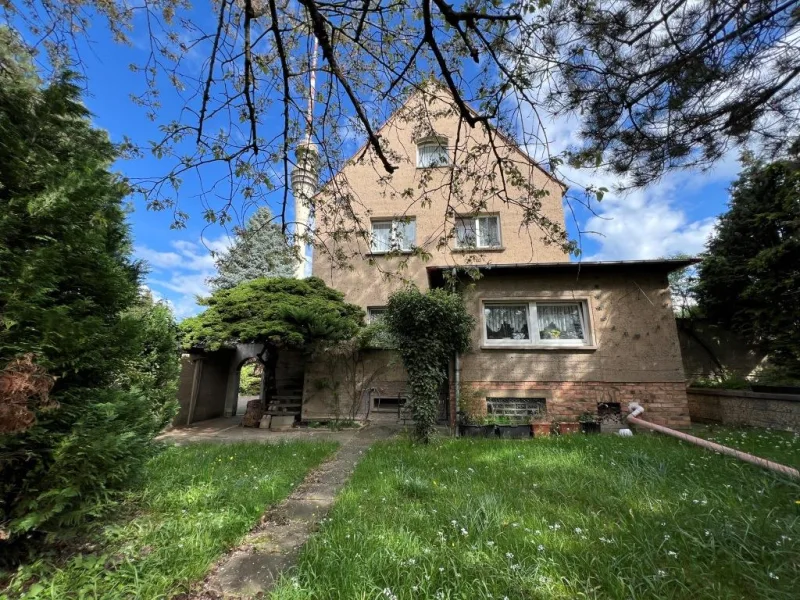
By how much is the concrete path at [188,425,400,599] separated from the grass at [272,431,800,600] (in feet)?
0.57

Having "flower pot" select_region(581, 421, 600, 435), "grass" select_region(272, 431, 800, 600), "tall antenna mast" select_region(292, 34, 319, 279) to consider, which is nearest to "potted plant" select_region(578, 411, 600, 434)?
"flower pot" select_region(581, 421, 600, 435)

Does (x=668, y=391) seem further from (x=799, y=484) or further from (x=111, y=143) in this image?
(x=111, y=143)

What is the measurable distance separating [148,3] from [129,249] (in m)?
2.43

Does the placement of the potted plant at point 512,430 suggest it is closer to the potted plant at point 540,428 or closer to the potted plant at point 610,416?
the potted plant at point 540,428

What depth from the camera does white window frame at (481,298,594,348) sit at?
7.88 meters

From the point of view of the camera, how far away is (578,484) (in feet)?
11.3

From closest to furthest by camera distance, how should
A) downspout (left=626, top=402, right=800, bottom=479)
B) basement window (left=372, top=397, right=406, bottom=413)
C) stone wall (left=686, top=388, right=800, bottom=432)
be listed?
downspout (left=626, top=402, right=800, bottom=479) → stone wall (left=686, top=388, right=800, bottom=432) → basement window (left=372, top=397, right=406, bottom=413)

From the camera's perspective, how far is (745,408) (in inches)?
292

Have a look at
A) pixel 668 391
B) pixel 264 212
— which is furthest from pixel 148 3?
pixel 668 391

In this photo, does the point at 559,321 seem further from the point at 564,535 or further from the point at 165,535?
the point at 165,535

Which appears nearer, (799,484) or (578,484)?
(799,484)

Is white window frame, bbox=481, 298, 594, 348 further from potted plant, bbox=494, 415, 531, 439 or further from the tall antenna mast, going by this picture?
the tall antenna mast

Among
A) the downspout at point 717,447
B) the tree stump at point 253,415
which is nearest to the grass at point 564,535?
the downspout at point 717,447

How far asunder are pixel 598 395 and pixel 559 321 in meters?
1.76
